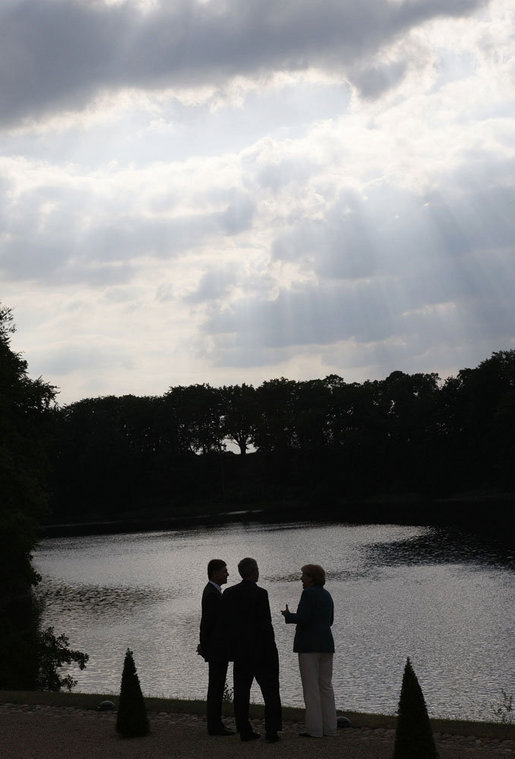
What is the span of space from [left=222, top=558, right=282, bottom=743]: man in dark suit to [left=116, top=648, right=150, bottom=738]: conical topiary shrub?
1722 mm

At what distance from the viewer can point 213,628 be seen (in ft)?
44.0

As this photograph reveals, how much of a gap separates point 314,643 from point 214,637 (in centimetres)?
147

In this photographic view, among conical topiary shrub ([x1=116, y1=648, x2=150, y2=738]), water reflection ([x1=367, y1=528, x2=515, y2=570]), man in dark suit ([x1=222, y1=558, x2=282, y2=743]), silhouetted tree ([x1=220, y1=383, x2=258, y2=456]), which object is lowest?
water reflection ([x1=367, y1=528, x2=515, y2=570])

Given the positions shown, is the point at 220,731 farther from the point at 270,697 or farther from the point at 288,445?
the point at 288,445

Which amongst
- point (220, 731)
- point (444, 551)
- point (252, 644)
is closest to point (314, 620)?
point (252, 644)

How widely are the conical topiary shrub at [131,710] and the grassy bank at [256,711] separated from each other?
6.29ft

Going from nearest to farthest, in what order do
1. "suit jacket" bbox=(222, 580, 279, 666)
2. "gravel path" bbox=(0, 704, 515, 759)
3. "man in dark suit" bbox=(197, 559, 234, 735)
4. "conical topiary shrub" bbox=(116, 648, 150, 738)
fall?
"gravel path" bbox=(0, 704, 515, 759) → "suit jacket" bbox=(222, 580, 279, 666) → "man in dark suit" bbox=(197, 559, 234, 735) → "conical topiary shrub" bbox=(116, 648, 150, 738)

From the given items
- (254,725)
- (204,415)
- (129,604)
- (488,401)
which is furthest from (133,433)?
(254,725)

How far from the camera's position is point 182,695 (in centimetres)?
2536

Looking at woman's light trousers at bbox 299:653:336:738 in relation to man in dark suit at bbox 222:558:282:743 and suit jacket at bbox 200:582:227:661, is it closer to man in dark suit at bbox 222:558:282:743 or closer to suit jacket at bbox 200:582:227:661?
man in dark suit at bbox 222:558:282:743

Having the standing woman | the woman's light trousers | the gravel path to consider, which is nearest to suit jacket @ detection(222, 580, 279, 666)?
the standing woman

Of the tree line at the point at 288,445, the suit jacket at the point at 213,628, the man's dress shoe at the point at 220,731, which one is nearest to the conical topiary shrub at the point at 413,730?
the suit jacket at the point at 213,628

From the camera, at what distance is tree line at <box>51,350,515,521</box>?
118 meters

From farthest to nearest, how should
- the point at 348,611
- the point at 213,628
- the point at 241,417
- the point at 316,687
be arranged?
the point at 241,417
the point at 348,611
the point at 213,628
the point at 316,687
